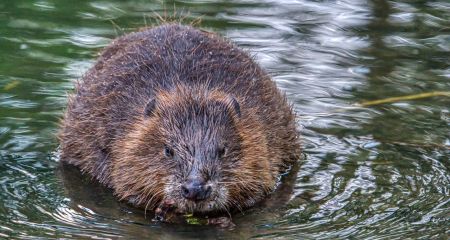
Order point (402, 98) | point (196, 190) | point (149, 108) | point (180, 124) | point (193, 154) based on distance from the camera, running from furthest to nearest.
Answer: point (402, 98) < point (149, 108) < point (180, 124) < point (193, 154) < point (196, 190)

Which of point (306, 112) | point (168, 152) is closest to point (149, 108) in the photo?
point (168, 152)

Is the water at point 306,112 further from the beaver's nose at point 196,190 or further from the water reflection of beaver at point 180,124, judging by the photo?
the beaver's nose at point 196,190

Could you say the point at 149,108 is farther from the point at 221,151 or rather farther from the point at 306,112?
the point at 306,112

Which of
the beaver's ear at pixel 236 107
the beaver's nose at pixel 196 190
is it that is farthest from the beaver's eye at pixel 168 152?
the beaver's ear at pixel 236 107

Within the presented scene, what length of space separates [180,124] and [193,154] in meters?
0.36

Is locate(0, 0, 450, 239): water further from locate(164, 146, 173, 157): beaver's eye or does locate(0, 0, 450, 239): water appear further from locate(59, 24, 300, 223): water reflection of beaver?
locate(164, 146, 173, 157): beaver's eye

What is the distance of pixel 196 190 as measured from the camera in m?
7.52

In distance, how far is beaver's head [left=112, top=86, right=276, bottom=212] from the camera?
7891mm

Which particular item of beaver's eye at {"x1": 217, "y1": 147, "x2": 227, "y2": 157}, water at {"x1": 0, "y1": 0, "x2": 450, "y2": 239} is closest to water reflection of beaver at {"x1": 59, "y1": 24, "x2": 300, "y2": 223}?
beaver's eye at {"x1": 217, "y1": 147, "x2": 227, "y2": 157}

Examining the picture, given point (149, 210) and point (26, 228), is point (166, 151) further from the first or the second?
point (26, 228)

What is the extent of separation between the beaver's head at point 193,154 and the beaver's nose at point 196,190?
0.12ft

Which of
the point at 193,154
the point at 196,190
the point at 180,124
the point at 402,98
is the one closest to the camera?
the point at 196,190

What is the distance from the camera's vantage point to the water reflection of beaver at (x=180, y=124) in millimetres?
8000

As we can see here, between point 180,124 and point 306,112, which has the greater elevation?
point 180,124
